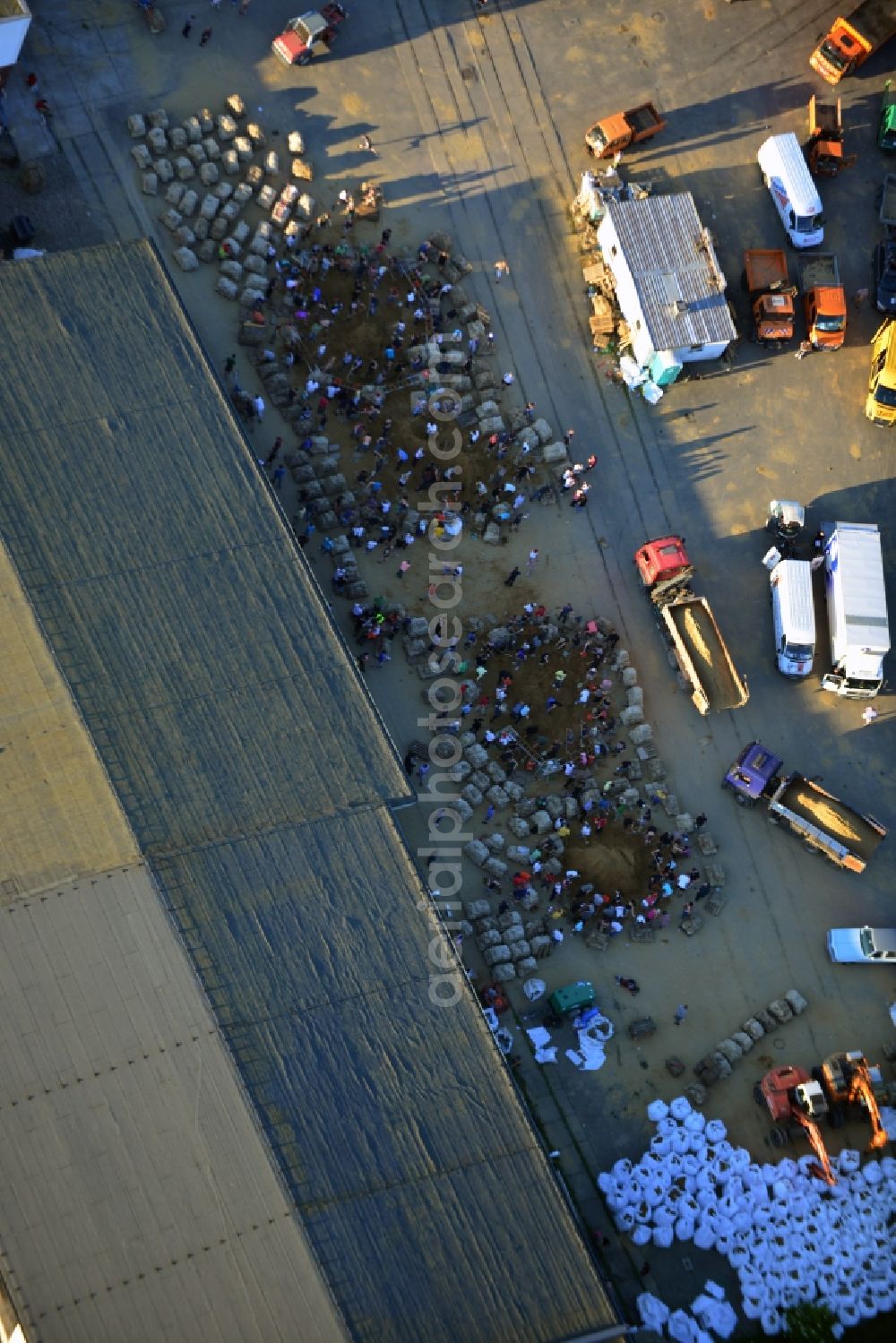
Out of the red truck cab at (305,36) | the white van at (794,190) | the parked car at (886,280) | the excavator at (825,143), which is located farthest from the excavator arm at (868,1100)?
the red truck cab at (305,36)

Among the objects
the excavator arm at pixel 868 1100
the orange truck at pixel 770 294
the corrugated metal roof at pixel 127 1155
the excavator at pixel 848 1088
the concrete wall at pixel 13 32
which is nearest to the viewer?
the corrugated metal roof at pixel 127 1155

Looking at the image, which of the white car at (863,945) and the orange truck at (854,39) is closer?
the white car at (863,945)

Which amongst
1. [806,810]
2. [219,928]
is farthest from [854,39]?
[219,928]

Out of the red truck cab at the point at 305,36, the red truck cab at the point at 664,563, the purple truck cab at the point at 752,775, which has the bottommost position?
the purple truck cab at the point at 752,775

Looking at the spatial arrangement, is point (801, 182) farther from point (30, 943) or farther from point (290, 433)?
point (30, 943)

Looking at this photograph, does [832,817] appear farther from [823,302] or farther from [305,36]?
[305,36]

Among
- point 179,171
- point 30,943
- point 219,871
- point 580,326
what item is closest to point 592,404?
point 580,326

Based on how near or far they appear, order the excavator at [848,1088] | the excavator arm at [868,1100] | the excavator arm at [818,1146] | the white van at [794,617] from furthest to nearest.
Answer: the white van at [794,617] < the excavator at [848,1088] < the excavator arm at [868,1100] < the excavator arm at [818,1146]

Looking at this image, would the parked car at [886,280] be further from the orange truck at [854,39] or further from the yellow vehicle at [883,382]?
the orange truck at [854,39]
